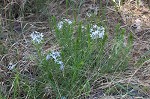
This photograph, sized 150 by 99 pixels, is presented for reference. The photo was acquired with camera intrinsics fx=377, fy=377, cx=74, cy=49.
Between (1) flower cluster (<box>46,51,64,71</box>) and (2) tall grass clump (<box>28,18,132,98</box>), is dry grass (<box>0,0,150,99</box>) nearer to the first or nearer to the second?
(2) tall grass clump (<box>28,18,132,98</box>)

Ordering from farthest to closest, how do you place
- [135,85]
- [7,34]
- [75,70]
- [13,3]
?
[13,3] < [7,34] < [135,85] < [75,70]

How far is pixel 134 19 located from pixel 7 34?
1047 millimetres

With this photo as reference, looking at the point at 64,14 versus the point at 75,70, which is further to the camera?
the point at 64,14

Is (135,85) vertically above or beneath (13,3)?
beneath

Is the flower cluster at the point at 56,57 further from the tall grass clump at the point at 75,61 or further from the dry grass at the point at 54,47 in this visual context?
the dry grass at the point at 54,47

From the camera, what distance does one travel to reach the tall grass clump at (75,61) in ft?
7.06

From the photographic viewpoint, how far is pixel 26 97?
6.98 ft

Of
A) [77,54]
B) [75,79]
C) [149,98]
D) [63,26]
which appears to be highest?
[63,26]

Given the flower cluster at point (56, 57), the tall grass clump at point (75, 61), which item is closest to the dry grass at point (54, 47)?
the tall grass clump at point (75, 61)

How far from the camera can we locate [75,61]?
2.16m

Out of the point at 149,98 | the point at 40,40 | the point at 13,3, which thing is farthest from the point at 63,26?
the point at 13,3

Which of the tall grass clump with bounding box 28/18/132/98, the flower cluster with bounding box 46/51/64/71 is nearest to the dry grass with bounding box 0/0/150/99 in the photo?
the tall grass clump with bounding box 28/18/132/98

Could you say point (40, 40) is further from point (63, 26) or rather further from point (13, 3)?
point (13, 3)

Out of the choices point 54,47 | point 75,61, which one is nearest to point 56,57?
point 75,61
